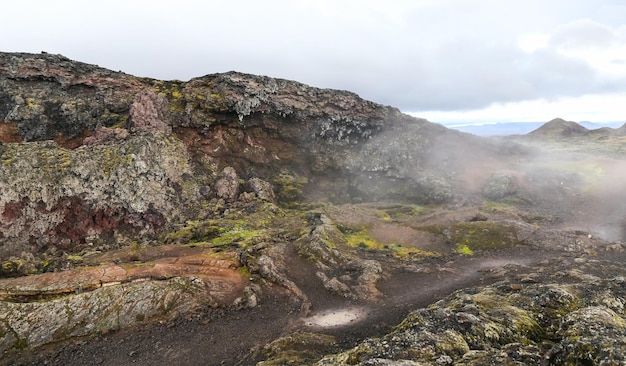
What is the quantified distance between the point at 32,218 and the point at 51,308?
68.8 ft

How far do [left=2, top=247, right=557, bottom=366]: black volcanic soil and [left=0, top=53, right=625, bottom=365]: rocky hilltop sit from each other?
18cm

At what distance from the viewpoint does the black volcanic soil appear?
2494 cm

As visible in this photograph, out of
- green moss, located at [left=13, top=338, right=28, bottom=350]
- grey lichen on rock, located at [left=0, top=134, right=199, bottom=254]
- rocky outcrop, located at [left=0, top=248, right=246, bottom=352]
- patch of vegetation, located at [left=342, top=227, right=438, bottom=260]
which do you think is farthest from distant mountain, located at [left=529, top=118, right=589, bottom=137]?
green moss, located at [left=13, top=338, right=28, bottom=350]

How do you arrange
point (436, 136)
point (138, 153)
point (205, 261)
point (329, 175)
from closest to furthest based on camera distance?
1. point (205, 261)
2. point (138, 153)
3. point (329, 175)
4. point (436, 136)

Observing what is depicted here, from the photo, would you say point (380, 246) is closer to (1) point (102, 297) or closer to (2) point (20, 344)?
(1) point (102, 297)

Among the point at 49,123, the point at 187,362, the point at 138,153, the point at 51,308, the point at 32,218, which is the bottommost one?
the point at 187,362

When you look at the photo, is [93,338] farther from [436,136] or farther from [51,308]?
[436,136]

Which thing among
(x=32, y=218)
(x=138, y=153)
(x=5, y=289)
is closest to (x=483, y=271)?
(x=5, y=289)

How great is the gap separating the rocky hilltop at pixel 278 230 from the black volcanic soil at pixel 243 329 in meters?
0.18

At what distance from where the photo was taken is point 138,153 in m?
51.4

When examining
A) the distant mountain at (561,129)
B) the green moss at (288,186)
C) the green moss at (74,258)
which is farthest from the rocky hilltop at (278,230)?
the distant mountain at (561,129)

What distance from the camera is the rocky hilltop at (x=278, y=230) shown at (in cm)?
2327

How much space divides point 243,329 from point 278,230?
19811 millimetres

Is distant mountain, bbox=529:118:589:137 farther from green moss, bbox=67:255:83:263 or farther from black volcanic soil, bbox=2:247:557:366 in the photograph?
green moss, bbox=67:255:83:263
